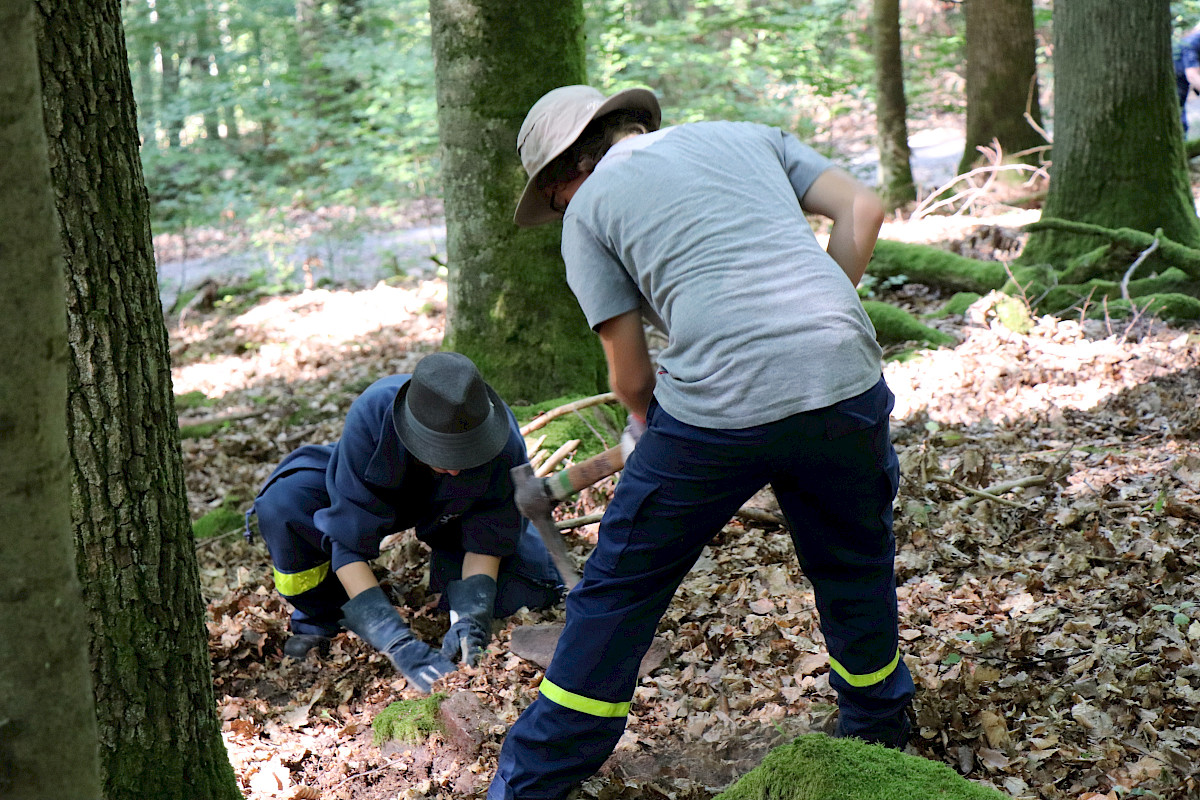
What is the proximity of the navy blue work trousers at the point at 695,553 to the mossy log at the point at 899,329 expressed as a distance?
4187mm

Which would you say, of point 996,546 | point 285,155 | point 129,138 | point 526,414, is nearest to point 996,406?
point 996,546

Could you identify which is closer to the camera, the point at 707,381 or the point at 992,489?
the point at 707,381

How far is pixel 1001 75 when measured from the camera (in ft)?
33.3

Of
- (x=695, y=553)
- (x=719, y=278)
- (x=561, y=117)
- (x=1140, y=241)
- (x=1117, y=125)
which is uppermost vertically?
(x=561, y=117)

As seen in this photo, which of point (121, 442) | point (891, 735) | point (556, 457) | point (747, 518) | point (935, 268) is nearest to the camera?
point (121, 442)

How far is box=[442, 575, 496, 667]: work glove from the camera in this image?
12.2 feet

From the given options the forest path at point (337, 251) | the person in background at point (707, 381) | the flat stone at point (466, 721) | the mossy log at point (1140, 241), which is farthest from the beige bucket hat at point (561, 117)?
the forest path at point (337, 251)

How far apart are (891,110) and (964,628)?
8.35 metres

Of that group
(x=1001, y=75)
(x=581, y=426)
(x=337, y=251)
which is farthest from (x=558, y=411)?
(x=337, y=251)

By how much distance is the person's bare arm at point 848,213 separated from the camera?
2.49m

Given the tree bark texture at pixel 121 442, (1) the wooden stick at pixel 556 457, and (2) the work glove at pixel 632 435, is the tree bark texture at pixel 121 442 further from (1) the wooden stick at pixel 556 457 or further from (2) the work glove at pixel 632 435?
(1) the wooden stick at pixel 556 457

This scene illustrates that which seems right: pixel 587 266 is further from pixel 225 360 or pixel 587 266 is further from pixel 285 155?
pixel 285 155

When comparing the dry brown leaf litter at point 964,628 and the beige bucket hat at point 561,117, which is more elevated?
the beige bucket hat at point 561,117

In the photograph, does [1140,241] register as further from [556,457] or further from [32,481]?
[32,481]
